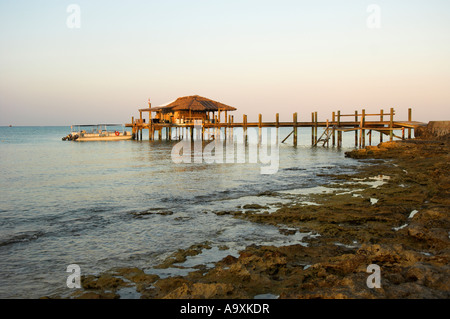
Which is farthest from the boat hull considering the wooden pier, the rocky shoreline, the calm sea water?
the rocky shoreline

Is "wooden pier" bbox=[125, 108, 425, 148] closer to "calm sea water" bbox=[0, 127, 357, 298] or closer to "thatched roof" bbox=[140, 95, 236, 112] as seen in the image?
"thatched roof" bbox=[140, 95, 236, 112]

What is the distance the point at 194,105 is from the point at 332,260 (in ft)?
151

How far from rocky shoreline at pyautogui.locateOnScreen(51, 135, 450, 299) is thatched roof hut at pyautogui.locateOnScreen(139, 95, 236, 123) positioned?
40.7 metres

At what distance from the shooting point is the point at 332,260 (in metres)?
6.41

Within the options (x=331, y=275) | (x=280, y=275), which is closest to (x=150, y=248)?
(x=280, y=275)

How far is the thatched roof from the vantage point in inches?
2011

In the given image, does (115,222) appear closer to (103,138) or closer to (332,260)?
(332,260)

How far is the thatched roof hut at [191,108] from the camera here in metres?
51.4

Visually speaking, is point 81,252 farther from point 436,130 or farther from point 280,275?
point 436,130

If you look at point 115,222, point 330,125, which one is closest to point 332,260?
point 115,222

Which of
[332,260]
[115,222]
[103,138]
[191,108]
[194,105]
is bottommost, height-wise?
[115,222]

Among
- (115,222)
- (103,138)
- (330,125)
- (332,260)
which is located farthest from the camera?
(103,138)

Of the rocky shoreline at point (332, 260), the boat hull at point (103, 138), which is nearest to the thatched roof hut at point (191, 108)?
the boat hull at point (103, 138)
